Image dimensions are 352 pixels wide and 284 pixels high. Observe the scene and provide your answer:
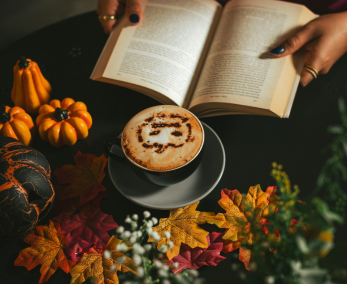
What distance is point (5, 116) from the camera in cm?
77

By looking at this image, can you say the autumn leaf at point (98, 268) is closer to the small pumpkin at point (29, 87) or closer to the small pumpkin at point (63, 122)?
the small pumpkin at point (63, 122)

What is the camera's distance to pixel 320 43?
95cm

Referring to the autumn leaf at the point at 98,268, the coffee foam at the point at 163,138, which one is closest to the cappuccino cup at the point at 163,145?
the coffee foam at the point at 163,138

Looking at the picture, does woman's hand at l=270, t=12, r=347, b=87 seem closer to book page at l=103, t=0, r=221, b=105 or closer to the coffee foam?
book page at l=103, t=0, r=221, b=105

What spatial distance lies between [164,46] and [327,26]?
59cm

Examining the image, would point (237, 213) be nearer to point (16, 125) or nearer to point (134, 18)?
point (16, 125)

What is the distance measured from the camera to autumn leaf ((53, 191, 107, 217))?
76cm

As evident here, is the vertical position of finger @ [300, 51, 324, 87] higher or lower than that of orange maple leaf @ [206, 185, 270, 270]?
higher

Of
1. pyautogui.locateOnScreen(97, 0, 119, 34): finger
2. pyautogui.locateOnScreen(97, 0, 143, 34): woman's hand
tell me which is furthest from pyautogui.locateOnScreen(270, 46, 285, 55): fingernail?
pyautogui.locateOnScreen(97, 0, 119, 34): finger

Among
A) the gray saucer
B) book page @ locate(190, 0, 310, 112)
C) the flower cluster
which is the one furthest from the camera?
book page @ locate(190, 0, 310, 112)

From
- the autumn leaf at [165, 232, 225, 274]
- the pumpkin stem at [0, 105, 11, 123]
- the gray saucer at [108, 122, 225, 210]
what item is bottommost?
the autumn leaf at [165, 232, 225, 274]

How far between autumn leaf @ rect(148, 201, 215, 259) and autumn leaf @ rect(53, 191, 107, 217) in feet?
0.63

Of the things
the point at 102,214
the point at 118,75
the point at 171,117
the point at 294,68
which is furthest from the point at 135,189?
the point at 294,68

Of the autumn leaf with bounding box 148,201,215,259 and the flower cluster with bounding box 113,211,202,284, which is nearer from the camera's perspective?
the flower cluster with bounding box 113,211,202,284
